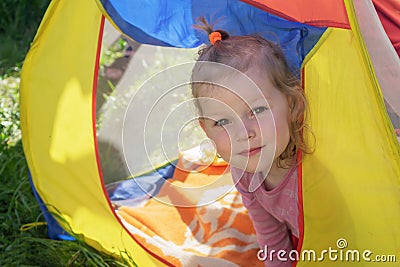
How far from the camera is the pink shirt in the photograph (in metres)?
1.60

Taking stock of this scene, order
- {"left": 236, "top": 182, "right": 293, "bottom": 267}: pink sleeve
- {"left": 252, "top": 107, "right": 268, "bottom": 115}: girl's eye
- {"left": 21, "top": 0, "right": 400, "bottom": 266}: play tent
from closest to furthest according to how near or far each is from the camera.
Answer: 1. {"left": 21, "top": 0, "right": 400, "bottom": 266}: play tent
2. {"left": 252, "top": 107, "right": 268, "bottom": 115}: girl's eye
3. {"left": 236, "top": 182, "right": 293, "bottom": 267}: pink sleeve

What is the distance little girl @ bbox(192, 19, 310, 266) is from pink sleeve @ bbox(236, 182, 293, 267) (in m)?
0.04

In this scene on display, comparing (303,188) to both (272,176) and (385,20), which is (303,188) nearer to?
(272,176)

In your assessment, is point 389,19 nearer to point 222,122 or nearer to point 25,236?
point 222,122

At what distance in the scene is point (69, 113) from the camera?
1803mm

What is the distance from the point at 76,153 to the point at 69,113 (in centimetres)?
10

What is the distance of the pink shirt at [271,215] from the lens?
1601 millimetres

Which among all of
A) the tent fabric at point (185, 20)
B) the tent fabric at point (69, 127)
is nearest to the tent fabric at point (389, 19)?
the tent fabric at point (185, 20)

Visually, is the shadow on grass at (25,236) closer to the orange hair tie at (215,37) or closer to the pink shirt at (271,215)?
the pink shirt at (271,215)

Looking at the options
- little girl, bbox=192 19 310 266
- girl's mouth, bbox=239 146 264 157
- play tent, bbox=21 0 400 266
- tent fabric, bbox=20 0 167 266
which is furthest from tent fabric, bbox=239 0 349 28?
tent fabric, bbox=20 0 167 266

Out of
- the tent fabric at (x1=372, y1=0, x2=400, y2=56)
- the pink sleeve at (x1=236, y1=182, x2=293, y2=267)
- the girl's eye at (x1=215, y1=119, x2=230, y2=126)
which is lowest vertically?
the pink sleeve at (x1=236, y1=182, x2=293, y2=267)

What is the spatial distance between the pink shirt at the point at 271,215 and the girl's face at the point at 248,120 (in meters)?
0.13

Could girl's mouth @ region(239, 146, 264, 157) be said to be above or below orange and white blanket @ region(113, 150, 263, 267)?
above

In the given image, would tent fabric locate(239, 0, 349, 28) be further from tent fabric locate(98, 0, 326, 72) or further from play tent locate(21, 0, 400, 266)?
tent fabric locate(98, 0, 326, 72)
